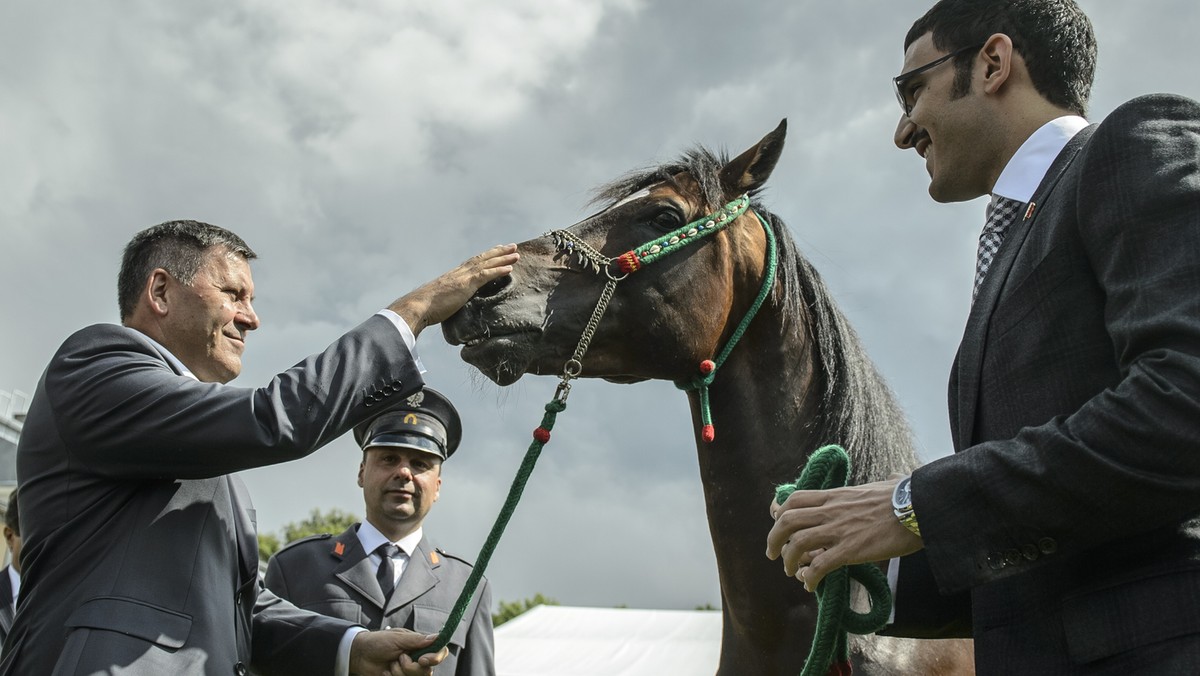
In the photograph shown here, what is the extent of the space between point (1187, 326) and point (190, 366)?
2944mm

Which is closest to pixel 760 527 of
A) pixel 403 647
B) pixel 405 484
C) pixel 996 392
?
pixel 403 647

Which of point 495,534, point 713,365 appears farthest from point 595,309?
point 495,534

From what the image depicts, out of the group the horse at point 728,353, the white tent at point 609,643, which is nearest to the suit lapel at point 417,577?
the horse at point 728,353

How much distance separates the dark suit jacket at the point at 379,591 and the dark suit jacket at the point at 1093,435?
335 centimetres

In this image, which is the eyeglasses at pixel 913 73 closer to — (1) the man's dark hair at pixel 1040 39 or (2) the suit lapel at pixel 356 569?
(1) the man's dark hair at pixel 1040 39

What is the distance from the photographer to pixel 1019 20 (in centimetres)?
252

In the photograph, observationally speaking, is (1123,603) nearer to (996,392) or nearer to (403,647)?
(996,392)

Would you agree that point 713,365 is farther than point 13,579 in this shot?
No

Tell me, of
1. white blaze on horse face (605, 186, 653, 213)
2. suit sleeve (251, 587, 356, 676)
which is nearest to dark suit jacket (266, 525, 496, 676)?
suit sleeve (251, 587, 356, 676)

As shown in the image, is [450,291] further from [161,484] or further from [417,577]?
[417,577]

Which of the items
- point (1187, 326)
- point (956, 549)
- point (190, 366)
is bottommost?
point (956, 549)

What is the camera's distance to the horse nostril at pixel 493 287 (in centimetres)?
341

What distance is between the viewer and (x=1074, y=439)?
1741mm

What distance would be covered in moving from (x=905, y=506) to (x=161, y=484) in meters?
2.05
